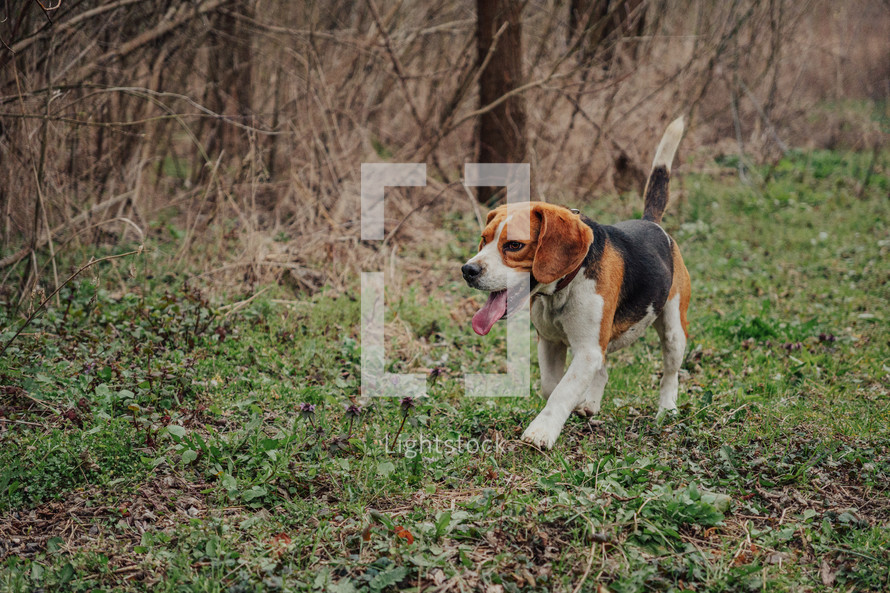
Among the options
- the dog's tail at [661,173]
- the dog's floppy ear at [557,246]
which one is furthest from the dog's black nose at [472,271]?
the dog's tail at [661,173]

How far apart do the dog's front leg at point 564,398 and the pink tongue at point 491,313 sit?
52cm

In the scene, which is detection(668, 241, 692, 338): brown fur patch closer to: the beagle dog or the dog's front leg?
the beagle dog

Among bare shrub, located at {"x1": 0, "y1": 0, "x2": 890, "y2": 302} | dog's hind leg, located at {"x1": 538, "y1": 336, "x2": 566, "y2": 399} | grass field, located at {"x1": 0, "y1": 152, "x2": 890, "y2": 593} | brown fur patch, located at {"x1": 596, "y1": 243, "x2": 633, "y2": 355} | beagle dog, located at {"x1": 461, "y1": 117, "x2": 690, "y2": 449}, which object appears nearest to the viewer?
grass field, located at {"x1": 0, "y1": 152, "x2": 890, "y2": 593}

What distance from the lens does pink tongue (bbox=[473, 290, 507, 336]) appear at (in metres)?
3.85

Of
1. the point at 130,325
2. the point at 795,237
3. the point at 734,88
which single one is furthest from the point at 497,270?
the point at 734,88

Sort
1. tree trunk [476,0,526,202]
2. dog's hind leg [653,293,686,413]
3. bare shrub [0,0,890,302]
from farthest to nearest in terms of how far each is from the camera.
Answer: tree trunk [476,0,526,202] < bare shrub [0,0,890,302] < dog's hind leg [653,293,686,413]

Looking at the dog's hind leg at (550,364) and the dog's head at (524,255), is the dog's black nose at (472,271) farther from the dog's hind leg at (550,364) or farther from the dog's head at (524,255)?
the dog's hind leg at (550,364)

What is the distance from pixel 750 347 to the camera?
5.80m

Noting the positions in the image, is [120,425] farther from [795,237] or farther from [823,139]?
[823,139]

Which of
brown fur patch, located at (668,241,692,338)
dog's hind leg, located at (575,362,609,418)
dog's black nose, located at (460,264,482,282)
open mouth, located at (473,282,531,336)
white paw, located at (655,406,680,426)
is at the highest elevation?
dog's black nose, located at (460,264,482,282)

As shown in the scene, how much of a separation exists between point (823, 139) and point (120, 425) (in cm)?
1363

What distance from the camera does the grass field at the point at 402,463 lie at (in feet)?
9.53

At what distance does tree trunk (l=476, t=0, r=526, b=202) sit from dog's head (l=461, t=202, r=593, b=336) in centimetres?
575

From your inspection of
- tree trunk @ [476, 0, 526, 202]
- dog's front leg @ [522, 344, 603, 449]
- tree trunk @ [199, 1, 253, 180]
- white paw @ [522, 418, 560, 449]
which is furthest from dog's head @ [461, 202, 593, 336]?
tree trunk @ [199, 1, 253, 180]
